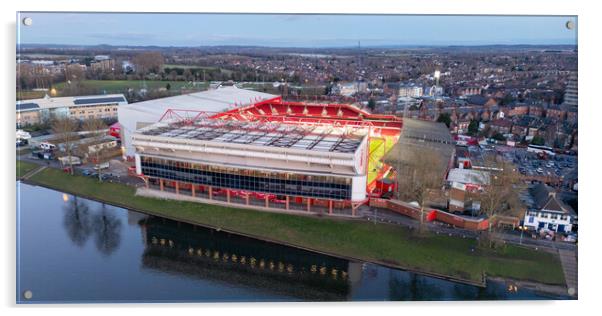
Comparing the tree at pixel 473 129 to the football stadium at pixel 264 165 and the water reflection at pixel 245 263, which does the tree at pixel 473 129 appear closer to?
the football stadium at pixel 264 165

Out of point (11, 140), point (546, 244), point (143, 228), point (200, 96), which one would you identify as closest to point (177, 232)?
point (143, 228)

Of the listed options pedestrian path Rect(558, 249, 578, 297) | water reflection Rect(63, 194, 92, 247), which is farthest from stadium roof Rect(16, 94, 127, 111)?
pedestrian path Rect(558, 249, 578, 297)

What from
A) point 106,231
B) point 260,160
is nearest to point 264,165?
point 260,160

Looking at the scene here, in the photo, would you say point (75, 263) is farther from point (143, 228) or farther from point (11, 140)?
point (11, 140)

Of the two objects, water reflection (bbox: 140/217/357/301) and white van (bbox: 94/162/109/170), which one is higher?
white van (bbox: 94/162/109/170)

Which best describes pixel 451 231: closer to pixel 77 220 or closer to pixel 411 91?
pixel 77 220

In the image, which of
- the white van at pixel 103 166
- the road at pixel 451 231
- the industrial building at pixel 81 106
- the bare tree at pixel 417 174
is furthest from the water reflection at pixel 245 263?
the industrial building at pixel 81 106

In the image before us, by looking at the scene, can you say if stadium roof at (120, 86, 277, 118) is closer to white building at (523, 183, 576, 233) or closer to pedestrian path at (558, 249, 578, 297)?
white building at (523, 183, 576, 233)
